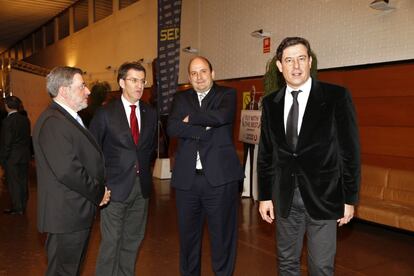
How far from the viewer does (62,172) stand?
6.18 feet

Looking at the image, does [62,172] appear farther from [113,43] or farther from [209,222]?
[113,43]

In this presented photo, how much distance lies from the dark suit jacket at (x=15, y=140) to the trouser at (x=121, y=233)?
3.23 meters

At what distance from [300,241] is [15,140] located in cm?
433

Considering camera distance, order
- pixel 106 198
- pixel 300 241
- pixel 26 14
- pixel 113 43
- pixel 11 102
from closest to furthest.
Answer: pixel 300 241, pixel 106 198, pixel 11 102, pixel 113 43, pixel 26 14

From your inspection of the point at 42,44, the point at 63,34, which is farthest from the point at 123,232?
the point at 42,44

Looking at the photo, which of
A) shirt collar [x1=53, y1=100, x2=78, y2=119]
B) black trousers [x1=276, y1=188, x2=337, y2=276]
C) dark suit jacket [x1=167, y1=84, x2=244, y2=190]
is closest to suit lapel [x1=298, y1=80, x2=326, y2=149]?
black trousers [x1=276, y1=188, x2=337, y2=276]

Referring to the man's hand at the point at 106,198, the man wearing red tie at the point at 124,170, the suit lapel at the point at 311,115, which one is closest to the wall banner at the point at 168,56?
the man wearing red tie at the point at 124,170

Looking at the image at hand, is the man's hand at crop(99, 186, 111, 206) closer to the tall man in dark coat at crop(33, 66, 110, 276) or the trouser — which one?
the tall man in dark coat at crop(33, 66, 110, 276)

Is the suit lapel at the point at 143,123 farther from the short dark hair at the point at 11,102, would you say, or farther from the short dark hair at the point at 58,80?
the short dark hair at the point at 11,102

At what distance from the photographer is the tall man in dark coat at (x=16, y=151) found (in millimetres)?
5020

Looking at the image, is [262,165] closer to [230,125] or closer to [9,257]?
[230,125]

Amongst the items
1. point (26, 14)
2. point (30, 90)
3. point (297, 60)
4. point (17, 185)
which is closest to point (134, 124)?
point (297, 60)

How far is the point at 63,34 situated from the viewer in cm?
1605

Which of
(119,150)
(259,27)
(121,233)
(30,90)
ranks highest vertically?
(259,27)
